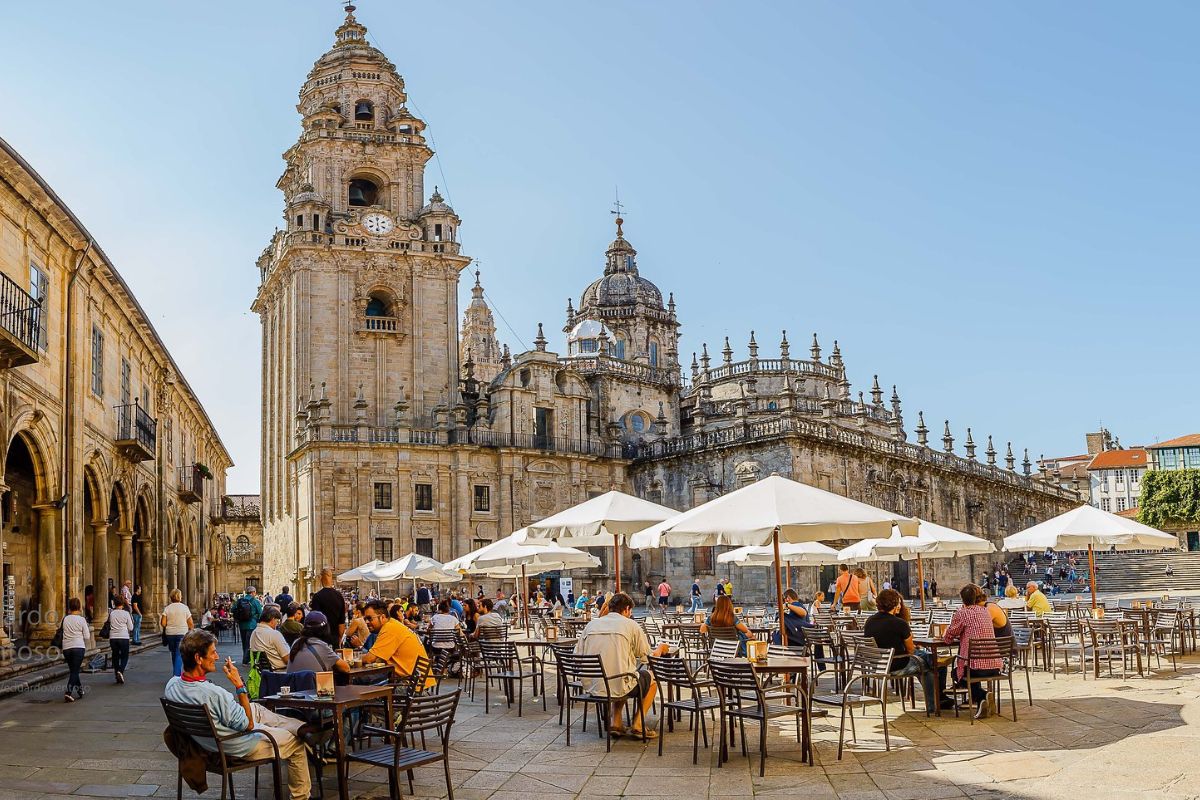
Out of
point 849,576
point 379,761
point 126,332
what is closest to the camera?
point 379,761

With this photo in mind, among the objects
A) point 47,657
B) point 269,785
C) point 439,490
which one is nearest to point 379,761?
point 269,785

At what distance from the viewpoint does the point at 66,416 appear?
19812 mm

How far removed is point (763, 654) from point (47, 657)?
44.6 ft

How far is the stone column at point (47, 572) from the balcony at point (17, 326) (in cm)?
308

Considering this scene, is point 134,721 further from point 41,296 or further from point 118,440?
point 118,440

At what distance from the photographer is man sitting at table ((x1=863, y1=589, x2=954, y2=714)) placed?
38.4 ft

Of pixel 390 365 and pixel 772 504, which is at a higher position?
pixel 390 365

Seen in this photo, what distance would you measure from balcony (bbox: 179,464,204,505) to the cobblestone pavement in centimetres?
2273

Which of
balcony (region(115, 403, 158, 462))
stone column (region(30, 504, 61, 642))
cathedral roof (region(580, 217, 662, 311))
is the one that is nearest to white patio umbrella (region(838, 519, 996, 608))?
stone column (region(30, 504, 61, 642))

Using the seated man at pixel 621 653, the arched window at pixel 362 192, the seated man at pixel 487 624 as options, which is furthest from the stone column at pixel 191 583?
the seated man at pixel 621 653

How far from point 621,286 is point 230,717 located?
5796 centimetres

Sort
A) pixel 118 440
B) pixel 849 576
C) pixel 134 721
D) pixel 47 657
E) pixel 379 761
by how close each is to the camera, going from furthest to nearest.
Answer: pixel 118 440 → pixel 849 576 → pixel 47 657 → pixel 134 721 → pixel 379 761

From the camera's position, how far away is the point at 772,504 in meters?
13.1

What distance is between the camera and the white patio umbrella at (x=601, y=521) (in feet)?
52.2
